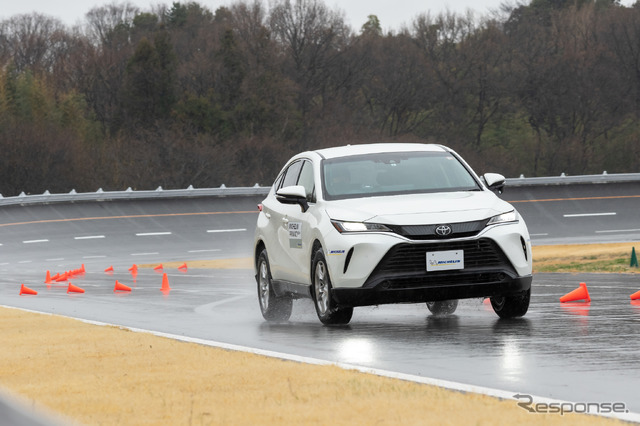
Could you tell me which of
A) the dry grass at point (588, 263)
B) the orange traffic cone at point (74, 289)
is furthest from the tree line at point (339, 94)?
the orange traffic cone at point (74, 289)

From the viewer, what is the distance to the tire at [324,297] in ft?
39.2

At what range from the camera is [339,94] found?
99812mm

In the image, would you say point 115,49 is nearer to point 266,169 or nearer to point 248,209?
point 266,169

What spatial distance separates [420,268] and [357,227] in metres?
0.77

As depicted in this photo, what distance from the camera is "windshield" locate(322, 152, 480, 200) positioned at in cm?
1250

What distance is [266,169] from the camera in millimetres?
92688

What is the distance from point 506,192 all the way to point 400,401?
174ft

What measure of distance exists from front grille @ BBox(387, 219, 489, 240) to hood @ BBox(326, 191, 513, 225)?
0.04 metres

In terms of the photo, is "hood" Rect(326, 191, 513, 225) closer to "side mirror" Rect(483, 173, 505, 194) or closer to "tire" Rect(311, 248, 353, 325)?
"side mirror" Rect(483, 173, 505, 194)

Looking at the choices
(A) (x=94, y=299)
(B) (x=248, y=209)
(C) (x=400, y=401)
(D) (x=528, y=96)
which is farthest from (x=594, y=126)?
(C) (x=400, y=401)

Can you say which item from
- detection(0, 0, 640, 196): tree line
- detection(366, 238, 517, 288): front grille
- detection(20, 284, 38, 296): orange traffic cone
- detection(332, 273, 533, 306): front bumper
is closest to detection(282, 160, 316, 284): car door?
detection(332, 273, 533, 306): front bumper

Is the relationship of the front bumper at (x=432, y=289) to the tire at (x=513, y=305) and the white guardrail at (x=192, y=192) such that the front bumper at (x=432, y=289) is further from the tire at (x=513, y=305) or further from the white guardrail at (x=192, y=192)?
the white guardrail at (x=192, y=192)

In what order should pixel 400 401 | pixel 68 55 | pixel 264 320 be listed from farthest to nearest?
pixel 68 55 < pixel 264 320 < pixel 400 401

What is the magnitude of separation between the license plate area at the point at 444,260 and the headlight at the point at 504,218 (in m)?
0.52
